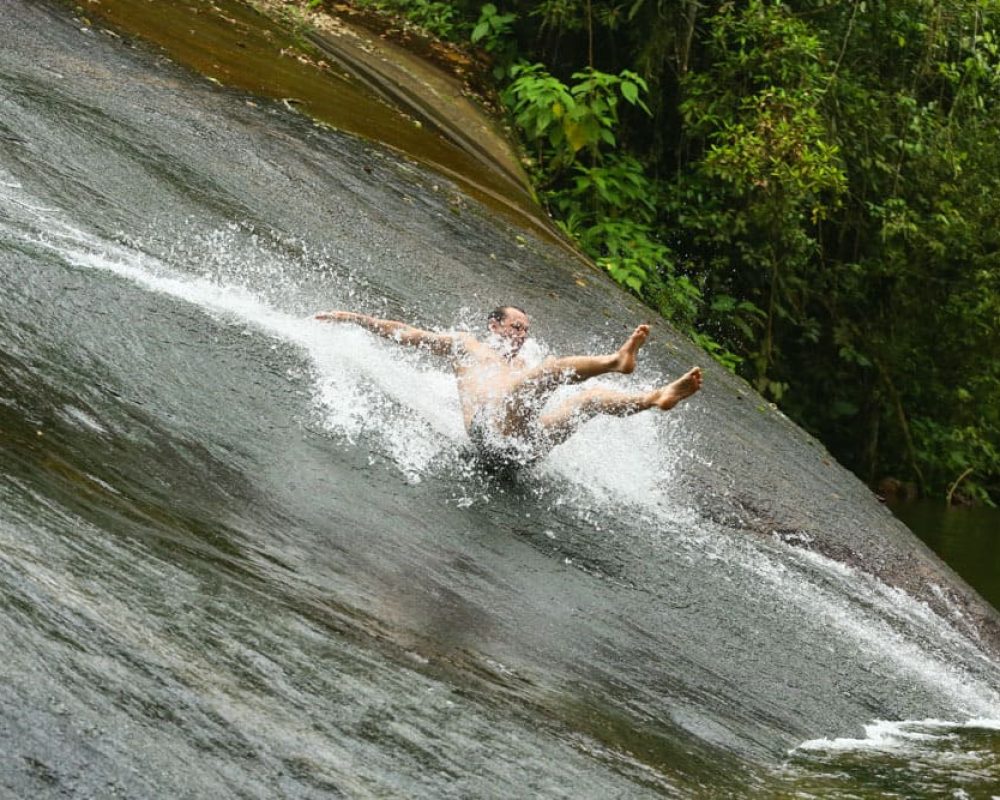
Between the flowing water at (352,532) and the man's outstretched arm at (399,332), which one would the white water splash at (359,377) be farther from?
the man's outstretched arm at (399,332)

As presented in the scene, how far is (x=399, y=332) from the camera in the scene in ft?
26.7

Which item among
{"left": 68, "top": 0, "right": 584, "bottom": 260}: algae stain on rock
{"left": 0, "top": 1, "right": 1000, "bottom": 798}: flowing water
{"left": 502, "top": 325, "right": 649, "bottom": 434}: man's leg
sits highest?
{"left": 68, "top": 0, "right": 584, "bottom": 260}: algae stain on rock

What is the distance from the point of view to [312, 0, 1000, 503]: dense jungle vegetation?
13.2 meters

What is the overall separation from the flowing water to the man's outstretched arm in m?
0.16

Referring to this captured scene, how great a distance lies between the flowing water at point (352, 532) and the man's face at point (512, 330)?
528 mm

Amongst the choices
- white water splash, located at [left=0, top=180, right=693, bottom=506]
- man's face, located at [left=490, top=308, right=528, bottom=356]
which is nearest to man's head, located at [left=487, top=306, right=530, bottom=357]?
man's face, located at [left=490, top=308, right=528, bottom=356]

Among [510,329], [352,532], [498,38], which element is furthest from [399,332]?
[498,38]

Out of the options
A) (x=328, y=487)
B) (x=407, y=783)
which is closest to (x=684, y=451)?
(x=328, y=487)

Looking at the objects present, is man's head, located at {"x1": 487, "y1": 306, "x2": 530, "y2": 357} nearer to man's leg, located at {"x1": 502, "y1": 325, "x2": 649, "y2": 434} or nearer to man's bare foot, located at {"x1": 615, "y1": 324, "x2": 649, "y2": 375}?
man's leg, located at {"x1": 502, "y1": 325, "x2": 649, "y2": 434}

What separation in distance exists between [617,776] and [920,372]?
12.2 metres

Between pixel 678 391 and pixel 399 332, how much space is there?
6.08ft

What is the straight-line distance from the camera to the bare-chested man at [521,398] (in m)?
7.46

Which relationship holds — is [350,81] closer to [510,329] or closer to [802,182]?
[802,182]

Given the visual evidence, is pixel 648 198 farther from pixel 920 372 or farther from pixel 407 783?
pixel 407 783
